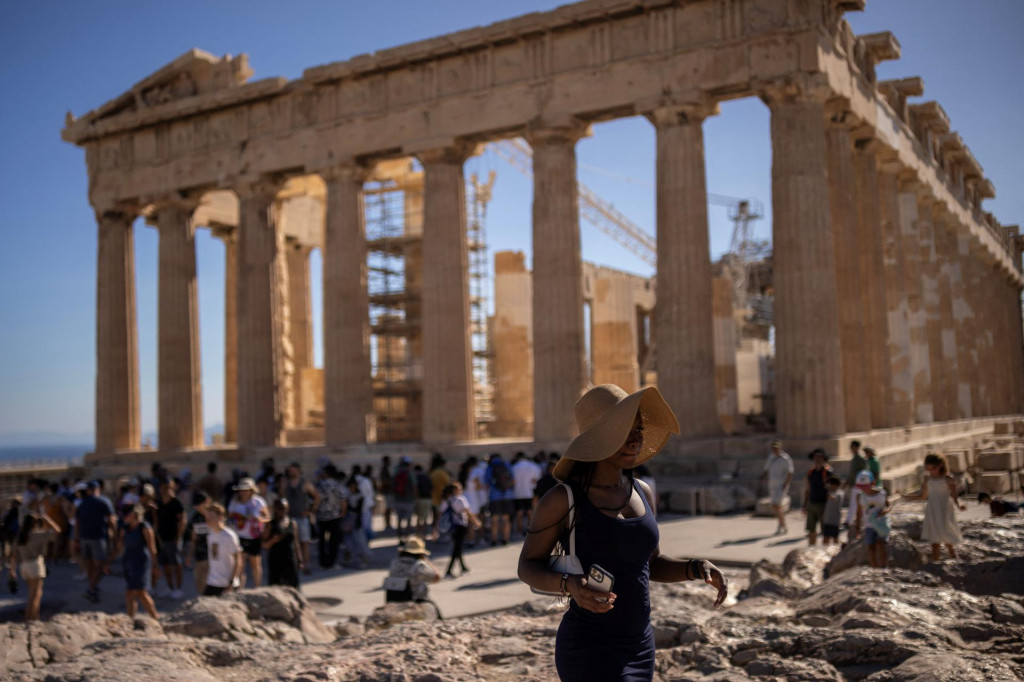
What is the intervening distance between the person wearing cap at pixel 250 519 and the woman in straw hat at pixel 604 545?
9.26 m

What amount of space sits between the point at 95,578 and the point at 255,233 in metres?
18.4

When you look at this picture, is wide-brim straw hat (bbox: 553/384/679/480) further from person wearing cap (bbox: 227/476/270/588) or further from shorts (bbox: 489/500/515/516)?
shorts (bbox: 489/500/515/516)

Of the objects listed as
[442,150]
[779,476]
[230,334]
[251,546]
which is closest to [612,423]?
[251,546]

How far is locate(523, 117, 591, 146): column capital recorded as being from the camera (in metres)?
26.4

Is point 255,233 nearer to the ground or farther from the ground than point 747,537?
farther from the ground

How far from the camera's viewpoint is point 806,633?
6867mm

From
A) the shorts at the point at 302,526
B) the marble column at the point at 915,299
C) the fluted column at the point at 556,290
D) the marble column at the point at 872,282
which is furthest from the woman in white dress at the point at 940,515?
the marble column at the point at 915,299

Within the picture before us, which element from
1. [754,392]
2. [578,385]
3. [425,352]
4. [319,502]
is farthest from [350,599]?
[754,392]

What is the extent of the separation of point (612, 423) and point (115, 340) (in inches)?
1303

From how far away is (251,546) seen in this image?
A: 13.3 meters

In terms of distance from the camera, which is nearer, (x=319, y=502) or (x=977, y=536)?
(x=977, y=536)

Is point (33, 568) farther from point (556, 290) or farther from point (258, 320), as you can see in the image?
point (258, 320)

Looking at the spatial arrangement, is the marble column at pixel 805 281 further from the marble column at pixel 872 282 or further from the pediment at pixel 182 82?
the pediment at pixel 182 82

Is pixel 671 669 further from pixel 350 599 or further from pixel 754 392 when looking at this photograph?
pixel 754 392
